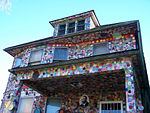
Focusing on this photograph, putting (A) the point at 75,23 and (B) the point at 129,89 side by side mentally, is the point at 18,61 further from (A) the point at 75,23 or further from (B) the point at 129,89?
(B) the point at 129,89

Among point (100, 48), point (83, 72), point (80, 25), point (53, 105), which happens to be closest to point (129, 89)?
point (83, 72)

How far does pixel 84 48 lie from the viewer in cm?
1378

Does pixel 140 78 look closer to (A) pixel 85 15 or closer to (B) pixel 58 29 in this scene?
(A) pixel 85 15

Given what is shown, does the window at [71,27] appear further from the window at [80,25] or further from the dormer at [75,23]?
the window at [80,25]

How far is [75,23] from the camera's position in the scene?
15.7 m

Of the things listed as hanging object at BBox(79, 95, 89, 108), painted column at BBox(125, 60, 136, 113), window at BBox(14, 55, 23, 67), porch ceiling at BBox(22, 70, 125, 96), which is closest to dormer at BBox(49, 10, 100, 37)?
window at BBox(14, 55, 23, 67)

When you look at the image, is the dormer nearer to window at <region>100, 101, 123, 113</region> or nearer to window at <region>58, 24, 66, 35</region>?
window at <region>58, 24, 66, 35</region>

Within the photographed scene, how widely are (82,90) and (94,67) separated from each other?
127 inches

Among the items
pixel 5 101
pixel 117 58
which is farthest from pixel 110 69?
pixel 5 101

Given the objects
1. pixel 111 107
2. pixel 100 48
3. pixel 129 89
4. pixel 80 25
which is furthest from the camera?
pixel 80 25

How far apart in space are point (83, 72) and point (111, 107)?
10.6ft

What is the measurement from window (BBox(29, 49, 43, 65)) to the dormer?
6.75 ft

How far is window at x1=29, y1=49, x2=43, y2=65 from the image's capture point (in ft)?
49.3

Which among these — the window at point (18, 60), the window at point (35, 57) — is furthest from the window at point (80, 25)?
the window at point (18, 60)
